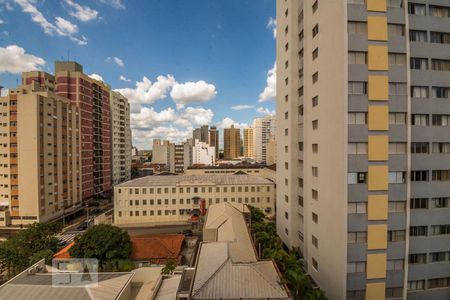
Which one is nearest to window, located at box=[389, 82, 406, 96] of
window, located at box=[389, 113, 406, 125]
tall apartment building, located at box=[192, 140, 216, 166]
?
window, located at box=[389, 113, 406, 125]

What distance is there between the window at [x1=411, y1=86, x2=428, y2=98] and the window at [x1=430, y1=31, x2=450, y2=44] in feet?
17.8

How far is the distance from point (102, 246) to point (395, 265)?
39.6m

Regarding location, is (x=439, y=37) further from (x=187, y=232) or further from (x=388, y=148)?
(x=187, y=232)

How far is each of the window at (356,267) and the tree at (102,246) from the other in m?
31.8

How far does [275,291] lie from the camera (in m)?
18.0

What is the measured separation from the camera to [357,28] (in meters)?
23.5

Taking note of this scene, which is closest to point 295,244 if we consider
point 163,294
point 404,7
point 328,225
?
point 328,225

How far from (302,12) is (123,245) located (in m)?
47.6

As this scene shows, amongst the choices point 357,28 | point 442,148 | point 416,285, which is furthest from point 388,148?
point 416,285

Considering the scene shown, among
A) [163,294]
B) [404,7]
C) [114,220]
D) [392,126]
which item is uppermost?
[404,7]

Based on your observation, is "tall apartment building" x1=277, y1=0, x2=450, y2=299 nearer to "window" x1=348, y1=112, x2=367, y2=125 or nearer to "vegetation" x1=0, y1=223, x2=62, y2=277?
"window" x1=348, y1=112, x2=367, y2=125

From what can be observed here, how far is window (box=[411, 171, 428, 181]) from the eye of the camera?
24.1 m

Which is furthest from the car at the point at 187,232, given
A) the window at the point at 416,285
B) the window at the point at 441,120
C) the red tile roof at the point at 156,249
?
the window at the point at 441,120

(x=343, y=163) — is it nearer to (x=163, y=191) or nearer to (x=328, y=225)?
(x=328, y=225)
